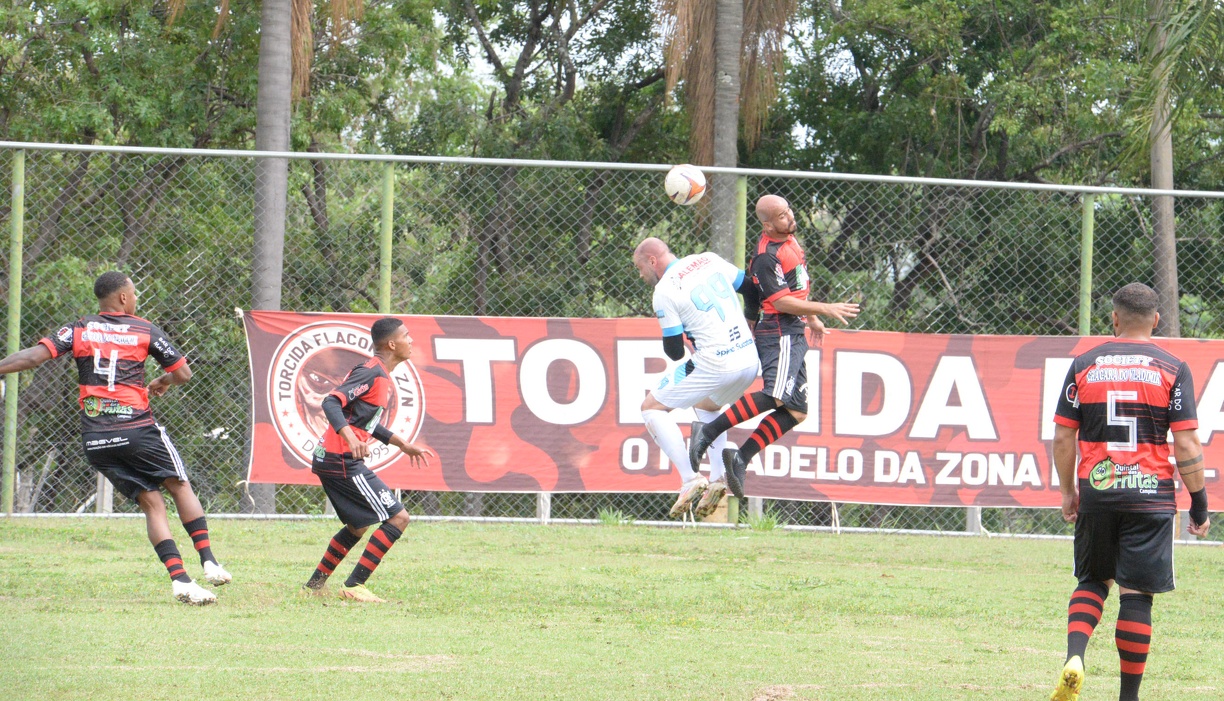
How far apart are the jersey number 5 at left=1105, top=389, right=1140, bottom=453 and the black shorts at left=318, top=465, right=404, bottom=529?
14.9ft

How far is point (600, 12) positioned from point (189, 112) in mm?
8140

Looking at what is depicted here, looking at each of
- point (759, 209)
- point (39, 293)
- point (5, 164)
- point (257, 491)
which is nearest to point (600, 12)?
point (39, 293)

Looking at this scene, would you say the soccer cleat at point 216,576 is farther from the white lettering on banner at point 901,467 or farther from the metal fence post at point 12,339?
the white lettering on banner at point 901,467

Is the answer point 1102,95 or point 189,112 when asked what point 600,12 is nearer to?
point 189,112

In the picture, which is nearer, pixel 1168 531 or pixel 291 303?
pixel 1168 531

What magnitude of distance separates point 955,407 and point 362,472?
6.36 metres

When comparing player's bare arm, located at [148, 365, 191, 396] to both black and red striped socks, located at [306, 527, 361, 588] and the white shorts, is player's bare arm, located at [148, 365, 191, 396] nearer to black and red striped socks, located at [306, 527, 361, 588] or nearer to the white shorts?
black and red striped socks, located at [306, 527, 361, 588]

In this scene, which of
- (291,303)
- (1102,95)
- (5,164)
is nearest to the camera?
(5,164)

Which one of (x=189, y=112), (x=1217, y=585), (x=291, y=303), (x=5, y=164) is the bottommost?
(x=1217, y=585)

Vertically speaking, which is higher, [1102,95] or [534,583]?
[1102,95]

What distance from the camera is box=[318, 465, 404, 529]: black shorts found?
8.34 meters

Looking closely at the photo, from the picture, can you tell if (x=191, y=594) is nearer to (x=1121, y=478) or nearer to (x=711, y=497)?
(x=711, y=497)

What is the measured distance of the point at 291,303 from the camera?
50.6ft

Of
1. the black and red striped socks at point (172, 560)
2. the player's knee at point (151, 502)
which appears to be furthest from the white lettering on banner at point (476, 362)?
the black and red striped socks at point (172, 560)
